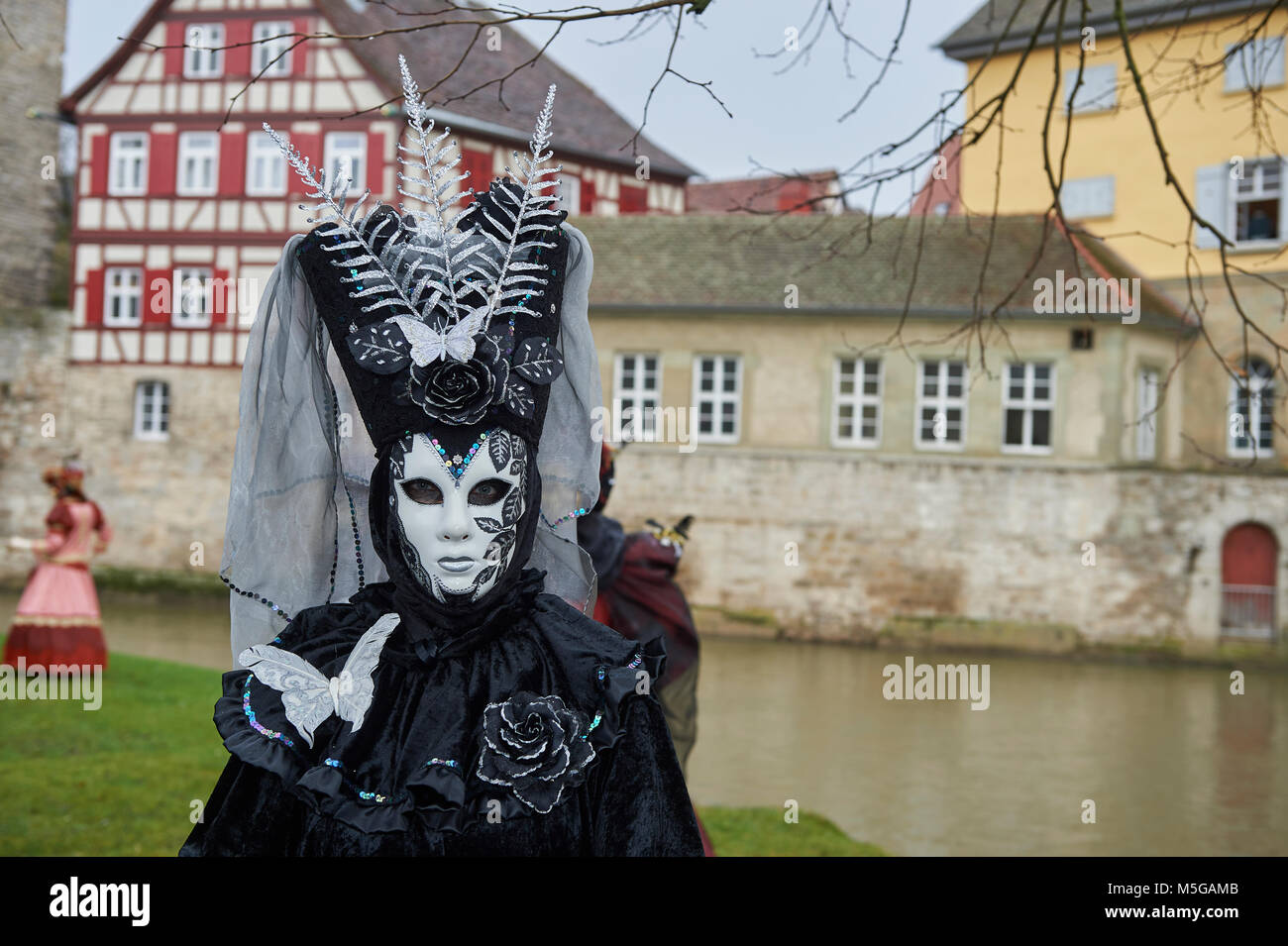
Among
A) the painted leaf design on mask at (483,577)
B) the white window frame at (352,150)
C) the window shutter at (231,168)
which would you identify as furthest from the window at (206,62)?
the painted leaf design on mask at (483,577)

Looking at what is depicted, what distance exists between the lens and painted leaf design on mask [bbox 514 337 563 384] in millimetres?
2852

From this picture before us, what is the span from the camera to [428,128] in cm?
293

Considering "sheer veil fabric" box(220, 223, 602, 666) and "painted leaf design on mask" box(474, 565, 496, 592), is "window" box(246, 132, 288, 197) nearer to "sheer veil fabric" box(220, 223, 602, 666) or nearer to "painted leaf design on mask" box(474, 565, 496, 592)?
"sheer veil fabric" box(220, 223, 602, 666)

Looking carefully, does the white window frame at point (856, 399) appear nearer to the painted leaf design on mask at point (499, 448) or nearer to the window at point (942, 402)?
the window at point (942, 402)

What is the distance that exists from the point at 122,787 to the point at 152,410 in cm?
1773

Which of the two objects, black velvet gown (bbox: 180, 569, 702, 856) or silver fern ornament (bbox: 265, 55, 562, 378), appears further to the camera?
silver fern ornament (bbox: 265, 55, 562, 378)

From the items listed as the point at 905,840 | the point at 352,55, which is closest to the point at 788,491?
the point at 352,55

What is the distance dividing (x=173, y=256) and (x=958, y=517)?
535 inches

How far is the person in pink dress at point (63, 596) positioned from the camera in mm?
11898

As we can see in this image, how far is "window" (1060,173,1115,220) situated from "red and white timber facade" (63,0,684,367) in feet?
22.6

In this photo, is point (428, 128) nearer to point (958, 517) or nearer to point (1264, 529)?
point (958, 517)

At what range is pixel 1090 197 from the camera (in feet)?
77.7

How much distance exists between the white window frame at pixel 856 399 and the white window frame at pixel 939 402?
0.60 metres

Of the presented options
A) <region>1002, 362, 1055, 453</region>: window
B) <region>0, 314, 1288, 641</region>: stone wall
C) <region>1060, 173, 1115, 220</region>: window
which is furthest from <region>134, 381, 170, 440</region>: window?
<region>1060, 173, 1115, 220</region>: window
